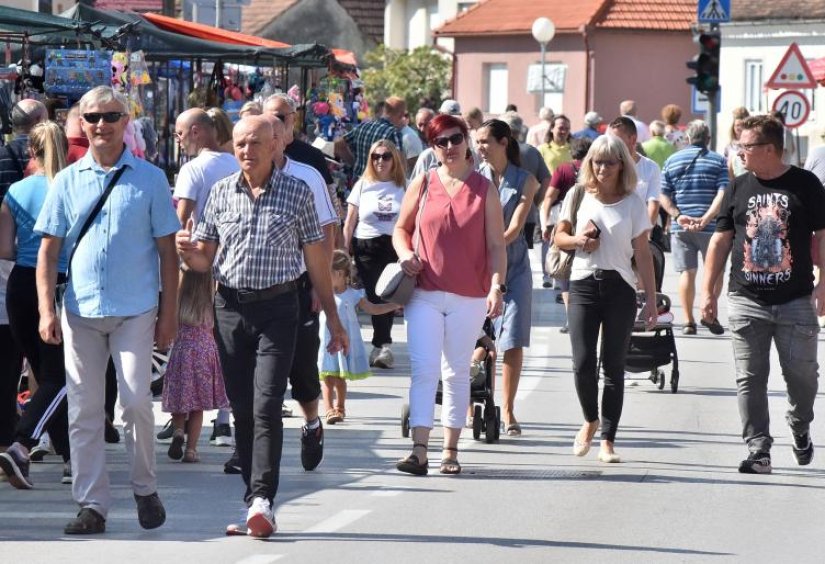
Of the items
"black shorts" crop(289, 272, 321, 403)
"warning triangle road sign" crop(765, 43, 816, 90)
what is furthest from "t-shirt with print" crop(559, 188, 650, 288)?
"warning triangle road sign" crop(765, 43, 816, 90)

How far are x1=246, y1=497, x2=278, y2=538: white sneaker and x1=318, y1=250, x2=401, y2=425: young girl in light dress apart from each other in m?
3.80

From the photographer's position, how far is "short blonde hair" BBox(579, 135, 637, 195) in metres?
11.4

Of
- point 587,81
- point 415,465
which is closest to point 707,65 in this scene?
point 415,465

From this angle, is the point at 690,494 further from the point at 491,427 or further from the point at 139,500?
the point at 139,500

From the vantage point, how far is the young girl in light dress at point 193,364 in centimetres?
1118

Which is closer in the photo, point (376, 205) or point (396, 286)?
point (396, 286)

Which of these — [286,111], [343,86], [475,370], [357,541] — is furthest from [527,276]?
[343,86]

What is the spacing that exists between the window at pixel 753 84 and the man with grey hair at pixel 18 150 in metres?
47.7

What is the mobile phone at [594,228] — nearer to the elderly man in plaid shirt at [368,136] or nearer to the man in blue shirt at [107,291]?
the man in blue shirt at [107,291]

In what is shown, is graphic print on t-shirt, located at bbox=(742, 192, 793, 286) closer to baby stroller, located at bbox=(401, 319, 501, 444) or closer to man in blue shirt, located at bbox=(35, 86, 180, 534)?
baby stroller, located at bbox=(401, 319, 501, 444)

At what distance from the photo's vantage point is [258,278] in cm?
912

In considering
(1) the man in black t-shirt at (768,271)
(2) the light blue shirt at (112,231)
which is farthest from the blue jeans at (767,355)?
(2) the light blue shirt at (112,231)

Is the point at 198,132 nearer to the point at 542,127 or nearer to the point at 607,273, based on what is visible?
the point at 607,273

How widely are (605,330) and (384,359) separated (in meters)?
5.16
